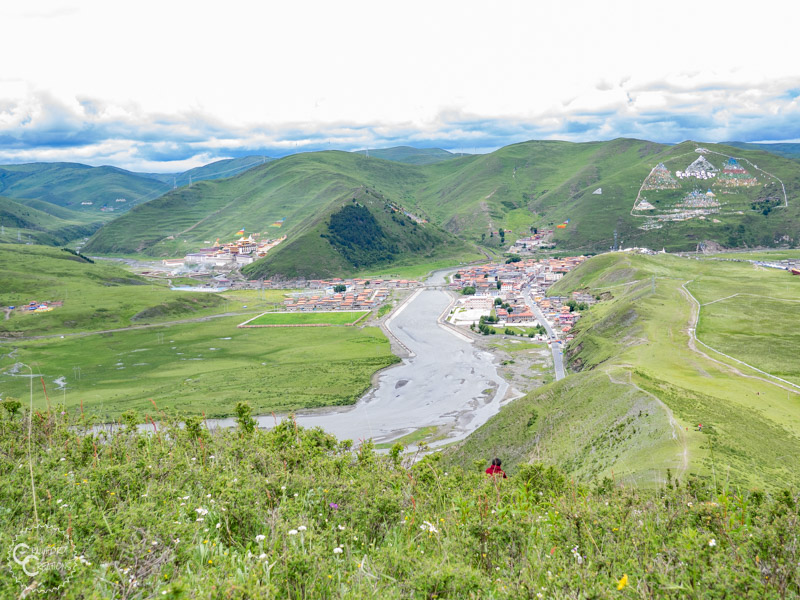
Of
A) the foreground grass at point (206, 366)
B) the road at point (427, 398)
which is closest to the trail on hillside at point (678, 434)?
the road at point (427, 398)

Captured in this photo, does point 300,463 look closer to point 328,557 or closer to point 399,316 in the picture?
point 328,557

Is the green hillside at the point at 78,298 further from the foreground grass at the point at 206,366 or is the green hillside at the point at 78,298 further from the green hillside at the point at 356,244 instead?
the green hillside at the point at 356,244

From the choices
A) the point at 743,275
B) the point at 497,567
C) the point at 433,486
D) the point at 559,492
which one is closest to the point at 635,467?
the point at 559,492

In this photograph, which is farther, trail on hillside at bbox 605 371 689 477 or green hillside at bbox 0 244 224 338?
green hillside at bbox 0 244 224 338
